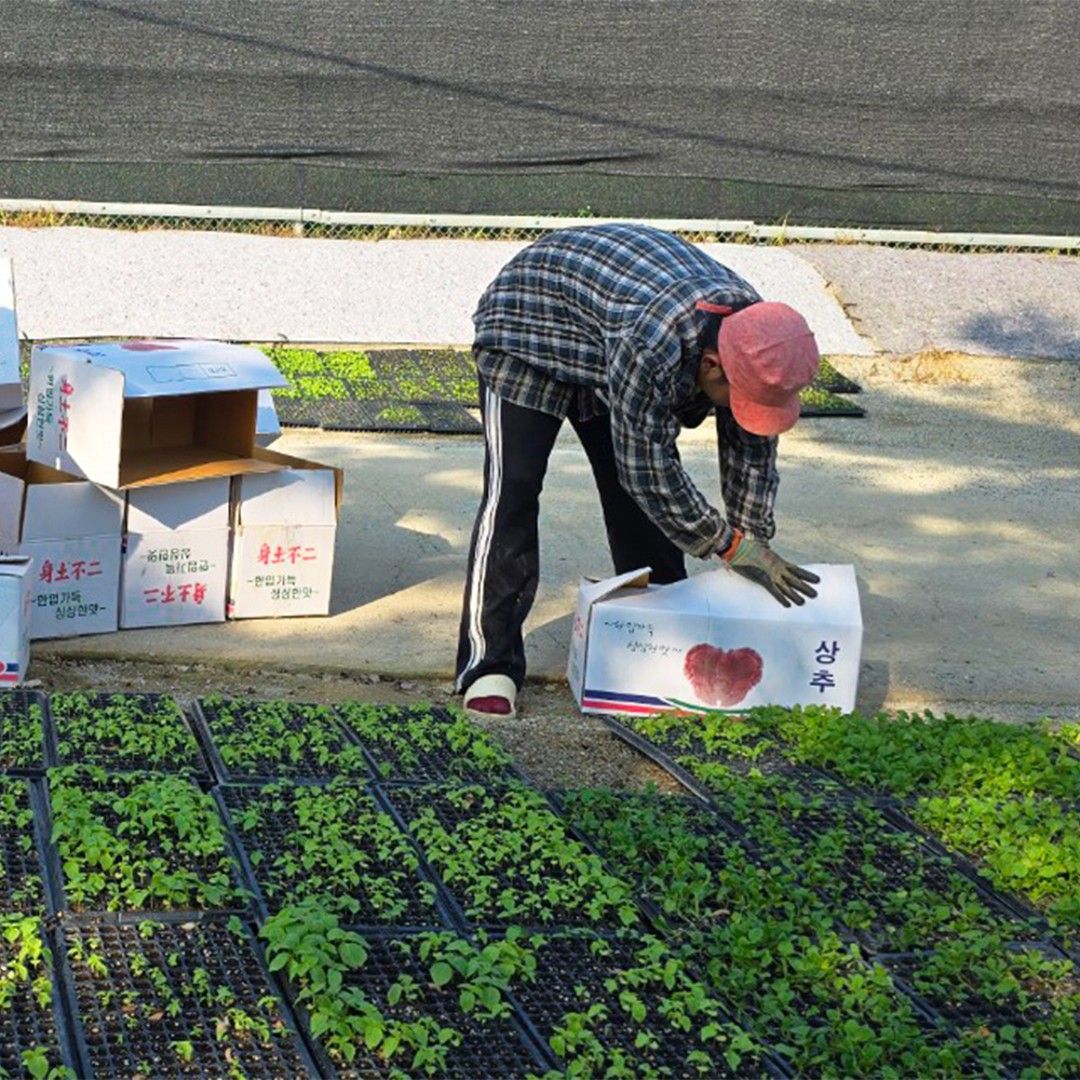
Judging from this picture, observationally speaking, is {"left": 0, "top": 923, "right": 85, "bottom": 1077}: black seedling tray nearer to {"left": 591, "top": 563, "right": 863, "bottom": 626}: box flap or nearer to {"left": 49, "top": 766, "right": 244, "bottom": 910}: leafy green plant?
{"left": 49, "top": 766, "right": 244, "bottom": 910}: leafy green plant

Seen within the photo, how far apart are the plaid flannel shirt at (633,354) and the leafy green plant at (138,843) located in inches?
57.0

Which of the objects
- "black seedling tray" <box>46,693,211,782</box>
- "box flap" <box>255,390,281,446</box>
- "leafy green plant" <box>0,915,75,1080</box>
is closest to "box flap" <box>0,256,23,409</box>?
"box flap" <box>255,390,281,446</box>

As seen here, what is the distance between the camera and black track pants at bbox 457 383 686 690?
5043 millimetres

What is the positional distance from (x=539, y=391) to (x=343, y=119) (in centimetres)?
587

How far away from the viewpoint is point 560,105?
1059 cm

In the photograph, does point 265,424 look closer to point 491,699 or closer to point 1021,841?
point 491,699

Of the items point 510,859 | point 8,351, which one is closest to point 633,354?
point 510,859

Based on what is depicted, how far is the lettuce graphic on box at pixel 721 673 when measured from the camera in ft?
16.9

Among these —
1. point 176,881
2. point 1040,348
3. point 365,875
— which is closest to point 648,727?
point 365,875

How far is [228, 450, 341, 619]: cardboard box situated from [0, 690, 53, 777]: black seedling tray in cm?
99

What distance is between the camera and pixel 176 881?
12.1 ft

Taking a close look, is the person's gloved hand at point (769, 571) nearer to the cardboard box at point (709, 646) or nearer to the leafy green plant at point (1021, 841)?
the cardboard box at point (709, 646)

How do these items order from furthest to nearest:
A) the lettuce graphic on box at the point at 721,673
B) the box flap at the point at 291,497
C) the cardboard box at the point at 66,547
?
the box flap at the point at 291,497 < the cardboard box at the point at 66,547 < the lettuce graphic on box at the point at 721,673

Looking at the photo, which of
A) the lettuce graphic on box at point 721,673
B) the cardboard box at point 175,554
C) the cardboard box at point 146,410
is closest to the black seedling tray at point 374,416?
the cardboard box at point 146,410
